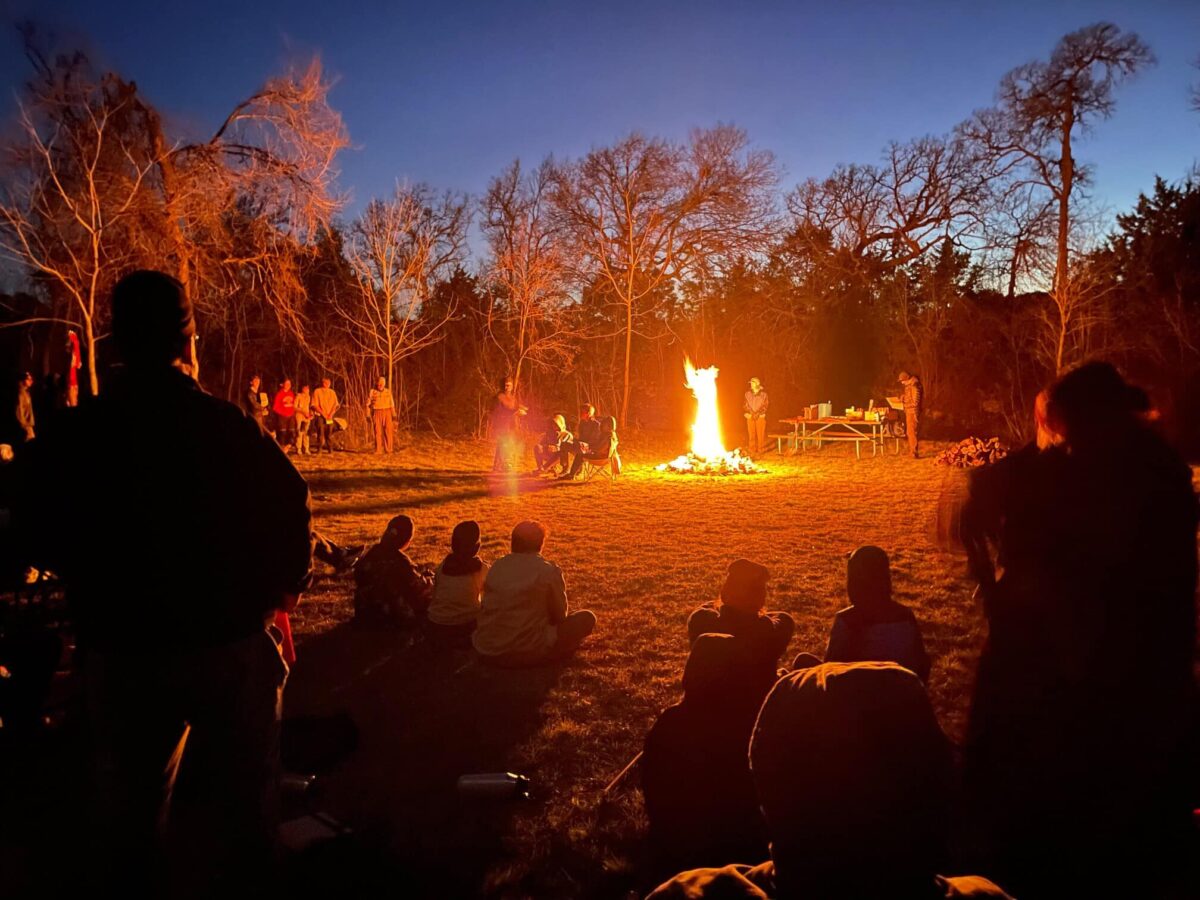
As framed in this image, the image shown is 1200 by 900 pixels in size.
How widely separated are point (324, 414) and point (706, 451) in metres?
9.83

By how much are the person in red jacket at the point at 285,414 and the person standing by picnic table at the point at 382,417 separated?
2001mm

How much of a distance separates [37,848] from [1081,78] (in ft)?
84.4

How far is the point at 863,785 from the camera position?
1518 mm

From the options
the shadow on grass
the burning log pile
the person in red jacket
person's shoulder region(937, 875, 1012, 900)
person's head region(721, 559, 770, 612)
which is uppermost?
the person in red jacket

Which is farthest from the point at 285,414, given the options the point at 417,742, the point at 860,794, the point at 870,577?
the point at 860,794

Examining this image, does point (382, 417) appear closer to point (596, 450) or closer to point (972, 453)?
point (596, 450)

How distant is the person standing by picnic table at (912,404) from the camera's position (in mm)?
18172

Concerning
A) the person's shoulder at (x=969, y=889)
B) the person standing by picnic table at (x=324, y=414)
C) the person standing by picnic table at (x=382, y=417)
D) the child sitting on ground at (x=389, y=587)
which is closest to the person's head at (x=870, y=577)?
the person's shoulder at (x=969, y=889)

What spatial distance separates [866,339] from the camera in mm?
28219

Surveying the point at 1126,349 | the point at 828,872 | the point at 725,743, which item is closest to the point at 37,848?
the point at 725,743

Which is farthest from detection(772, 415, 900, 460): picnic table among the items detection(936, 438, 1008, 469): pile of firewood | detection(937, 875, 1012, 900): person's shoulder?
detection(937, 875, 1012, 900): person's shoulder

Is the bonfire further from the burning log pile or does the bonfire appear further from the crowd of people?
the crowd of people

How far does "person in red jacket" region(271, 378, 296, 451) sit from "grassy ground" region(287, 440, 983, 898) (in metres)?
7.43

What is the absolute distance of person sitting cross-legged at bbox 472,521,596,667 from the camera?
5.07 m
